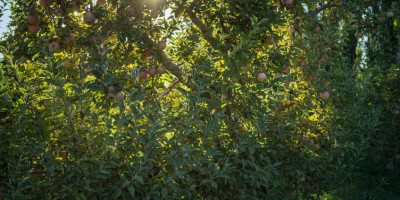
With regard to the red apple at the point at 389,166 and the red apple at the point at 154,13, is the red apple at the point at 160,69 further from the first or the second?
the red apple at the point at 389,166

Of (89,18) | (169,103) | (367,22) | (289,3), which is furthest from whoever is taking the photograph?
(367,22)

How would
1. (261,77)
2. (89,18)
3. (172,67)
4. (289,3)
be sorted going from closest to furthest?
(89,18) < (261,77) < (289,3) < (172,67)

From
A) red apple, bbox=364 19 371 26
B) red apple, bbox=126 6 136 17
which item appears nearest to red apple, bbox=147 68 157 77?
red apple, bbox=126 6 136 17

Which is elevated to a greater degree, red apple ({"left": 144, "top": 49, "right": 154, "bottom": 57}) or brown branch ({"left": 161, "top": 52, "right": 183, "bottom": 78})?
red apple ({"left": 144, "top": 49, "right": 154, "bottom": 57})

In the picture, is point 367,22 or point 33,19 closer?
point 33,19

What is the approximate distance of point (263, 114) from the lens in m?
2.89

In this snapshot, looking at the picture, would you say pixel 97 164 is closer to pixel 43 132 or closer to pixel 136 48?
pixel 43 132

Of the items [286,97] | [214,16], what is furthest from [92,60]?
[286,97]

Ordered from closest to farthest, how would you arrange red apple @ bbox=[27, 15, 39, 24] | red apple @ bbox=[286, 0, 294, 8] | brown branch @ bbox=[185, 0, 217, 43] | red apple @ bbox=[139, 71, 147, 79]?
red apple @ bbox=[27, 15, 39, 24], red apple @ bbox=[139, 71, 147, 79], red apple @ bbox=[286, 0, 294, 8], brown branch @ bbox=[185, 0, 217, 43]

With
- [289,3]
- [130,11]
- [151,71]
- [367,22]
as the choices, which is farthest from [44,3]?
[367,22]

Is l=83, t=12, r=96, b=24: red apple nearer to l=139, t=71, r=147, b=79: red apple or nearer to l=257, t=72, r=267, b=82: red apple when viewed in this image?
l=139, t=71, r=147, b=79: red apple

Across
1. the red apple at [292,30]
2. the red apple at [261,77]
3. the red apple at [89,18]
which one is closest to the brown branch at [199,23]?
the red apple at [261,77]

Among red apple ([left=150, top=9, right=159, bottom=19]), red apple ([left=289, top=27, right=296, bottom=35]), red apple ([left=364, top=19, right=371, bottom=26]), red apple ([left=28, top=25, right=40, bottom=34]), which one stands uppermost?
red apple ([left=364, top=19, right=371, bottom=26])

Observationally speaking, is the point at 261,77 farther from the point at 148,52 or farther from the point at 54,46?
the point at 54,46
